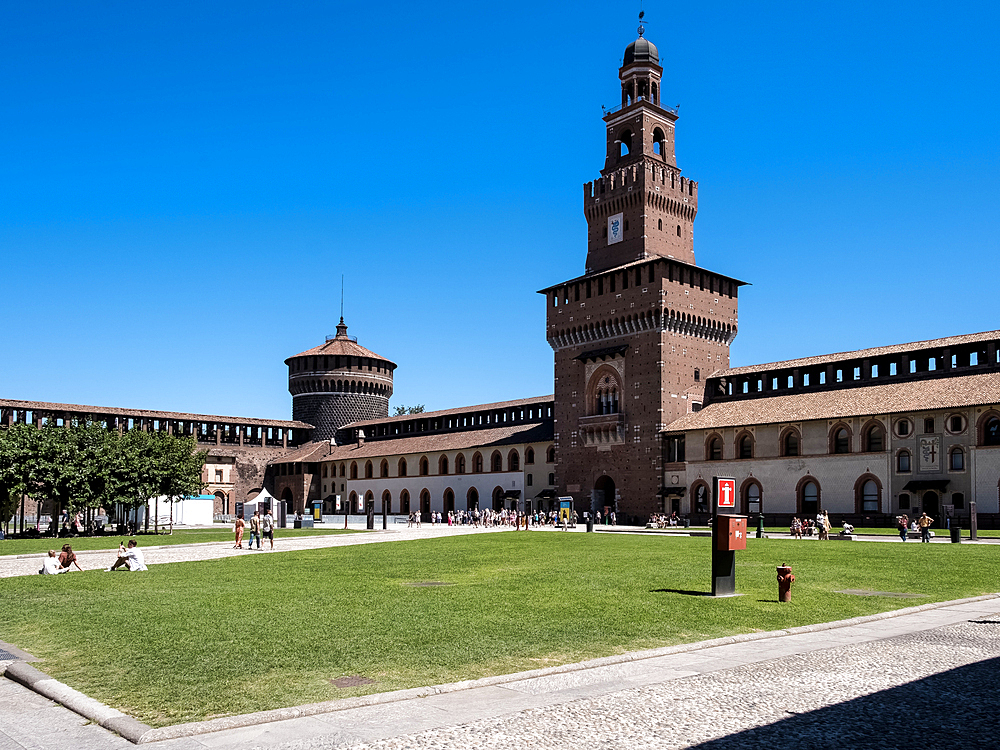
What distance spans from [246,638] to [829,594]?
10333 mm

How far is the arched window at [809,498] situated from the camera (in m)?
52.0

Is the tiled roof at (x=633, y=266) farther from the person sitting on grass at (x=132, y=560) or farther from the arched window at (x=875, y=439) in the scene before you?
the person sitting on grass at (x=132, y=560)

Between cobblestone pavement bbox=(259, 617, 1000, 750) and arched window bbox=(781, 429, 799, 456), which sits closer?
cobblestone pavement bbox=(259, 617, 1000, 750)

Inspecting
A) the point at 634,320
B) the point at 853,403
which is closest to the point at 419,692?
the point at 853,403

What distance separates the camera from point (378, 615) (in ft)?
45.0

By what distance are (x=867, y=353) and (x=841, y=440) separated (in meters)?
6.51

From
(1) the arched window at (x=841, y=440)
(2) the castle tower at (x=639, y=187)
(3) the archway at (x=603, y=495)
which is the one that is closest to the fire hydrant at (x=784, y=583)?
(1) the arched window at (x=841, y=440)

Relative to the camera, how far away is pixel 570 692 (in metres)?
8.48

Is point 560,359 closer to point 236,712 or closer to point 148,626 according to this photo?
point 148,626

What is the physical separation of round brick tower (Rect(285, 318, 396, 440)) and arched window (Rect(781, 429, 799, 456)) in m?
51.6

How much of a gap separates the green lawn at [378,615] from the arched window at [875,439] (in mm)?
24332

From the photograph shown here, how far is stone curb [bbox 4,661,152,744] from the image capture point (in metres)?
7.27

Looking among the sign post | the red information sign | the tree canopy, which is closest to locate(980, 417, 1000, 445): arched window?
the red information sign

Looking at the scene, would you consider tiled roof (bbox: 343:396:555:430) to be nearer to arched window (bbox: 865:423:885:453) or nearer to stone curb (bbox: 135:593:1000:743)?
arched window (bbox: 865:423:885:453)
